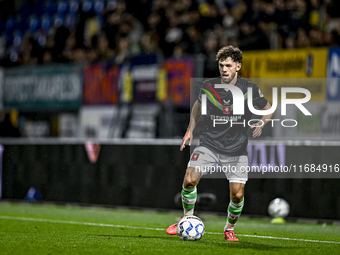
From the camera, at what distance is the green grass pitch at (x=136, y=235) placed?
5895 mm

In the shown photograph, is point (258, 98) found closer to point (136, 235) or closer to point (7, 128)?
point (136, 235)

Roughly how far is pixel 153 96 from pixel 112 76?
1.56m

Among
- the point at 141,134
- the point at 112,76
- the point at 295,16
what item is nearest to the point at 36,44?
the point at 112,76

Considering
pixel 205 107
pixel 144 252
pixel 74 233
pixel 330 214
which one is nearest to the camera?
pixel 144 252

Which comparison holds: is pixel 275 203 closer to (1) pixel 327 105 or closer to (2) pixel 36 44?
(1) pixel 327 105

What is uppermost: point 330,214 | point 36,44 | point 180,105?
point 36,44

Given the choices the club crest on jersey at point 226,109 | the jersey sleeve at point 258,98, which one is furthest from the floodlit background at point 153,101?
the club crest on jersey at point 226,109

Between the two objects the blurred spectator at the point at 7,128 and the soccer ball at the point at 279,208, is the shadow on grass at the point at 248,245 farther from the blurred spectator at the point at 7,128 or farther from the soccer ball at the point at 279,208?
the blurred spectator at the point at 7,128

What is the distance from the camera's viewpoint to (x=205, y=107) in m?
6.70

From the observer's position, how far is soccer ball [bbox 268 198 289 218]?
30.7 ft

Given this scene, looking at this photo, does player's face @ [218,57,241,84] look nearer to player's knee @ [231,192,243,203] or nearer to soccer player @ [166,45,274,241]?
soccer player @ [166,45,274,241]

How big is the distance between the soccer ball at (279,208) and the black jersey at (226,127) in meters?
3.07

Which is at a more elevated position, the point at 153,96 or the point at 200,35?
the point at 200,35

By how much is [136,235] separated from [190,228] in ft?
3.52
